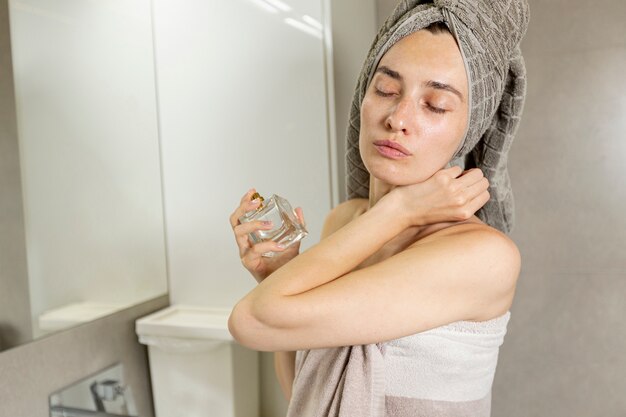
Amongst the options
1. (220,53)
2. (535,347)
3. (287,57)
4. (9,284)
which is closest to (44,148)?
(9,284)

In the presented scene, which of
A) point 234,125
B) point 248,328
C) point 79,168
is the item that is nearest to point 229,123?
point 234,125

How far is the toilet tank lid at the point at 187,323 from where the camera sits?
1812 millimetres

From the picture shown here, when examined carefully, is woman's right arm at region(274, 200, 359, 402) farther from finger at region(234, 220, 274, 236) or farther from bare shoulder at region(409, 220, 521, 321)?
bare shoulder at region(409, 220, 521, 321)

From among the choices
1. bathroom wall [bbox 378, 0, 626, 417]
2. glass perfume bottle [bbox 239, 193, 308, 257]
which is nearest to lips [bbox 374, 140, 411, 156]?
glass perfume bottle [bbox 239, 193, 308, 257]

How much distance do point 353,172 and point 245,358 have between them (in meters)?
0.89

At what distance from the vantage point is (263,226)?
3.53ft

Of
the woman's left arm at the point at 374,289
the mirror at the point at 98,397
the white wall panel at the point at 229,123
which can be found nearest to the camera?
the woman's left arm at the point at 374,289

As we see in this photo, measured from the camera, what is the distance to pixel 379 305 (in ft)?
2.83

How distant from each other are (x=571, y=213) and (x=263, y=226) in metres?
0.92

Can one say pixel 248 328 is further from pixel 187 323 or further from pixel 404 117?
pixel 187 323

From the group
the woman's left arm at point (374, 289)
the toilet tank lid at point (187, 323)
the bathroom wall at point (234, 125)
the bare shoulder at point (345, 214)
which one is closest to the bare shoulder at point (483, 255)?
the woman's left arm at point (374, 289)

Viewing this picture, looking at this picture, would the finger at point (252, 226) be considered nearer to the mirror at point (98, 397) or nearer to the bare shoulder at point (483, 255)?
the bare shoulder at point (483, 255)

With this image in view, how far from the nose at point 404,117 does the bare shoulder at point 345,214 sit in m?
0.38

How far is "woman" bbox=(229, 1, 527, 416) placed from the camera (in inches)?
34.3
